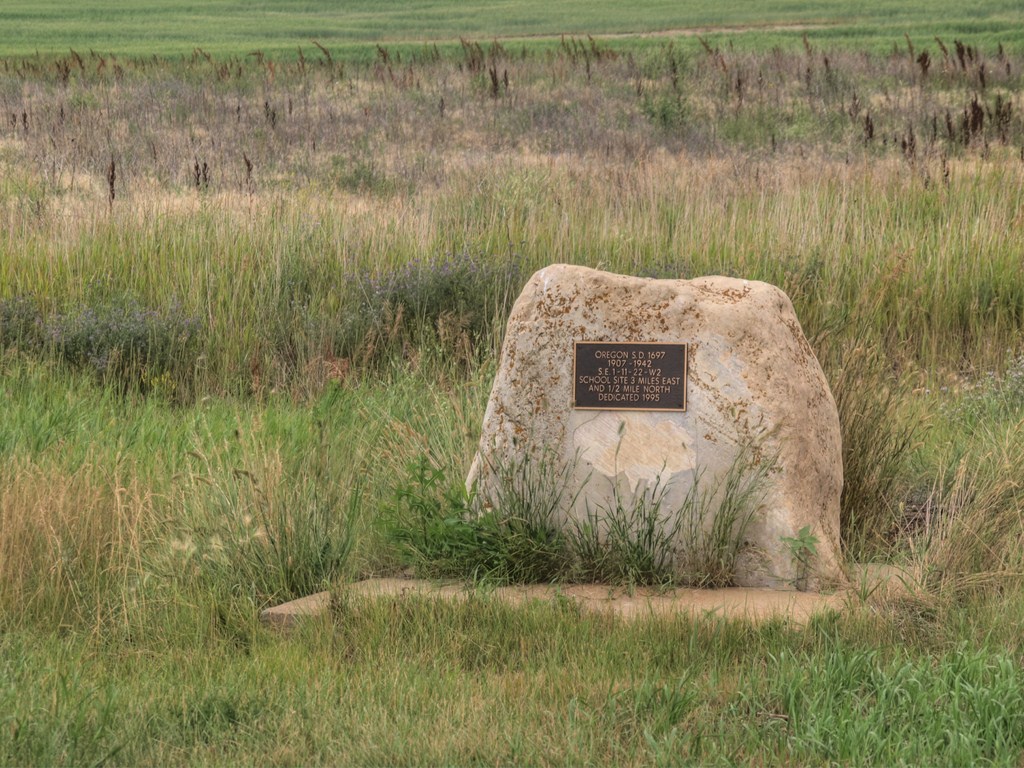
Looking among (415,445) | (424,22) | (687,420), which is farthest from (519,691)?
(424,22)

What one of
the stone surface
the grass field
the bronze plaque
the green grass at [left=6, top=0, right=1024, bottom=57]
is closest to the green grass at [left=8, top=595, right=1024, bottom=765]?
the grass field

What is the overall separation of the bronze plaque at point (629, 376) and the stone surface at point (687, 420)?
0.12 ft

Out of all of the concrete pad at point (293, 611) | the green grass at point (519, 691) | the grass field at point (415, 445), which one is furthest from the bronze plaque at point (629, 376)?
the concrete pad at point (293, 611)

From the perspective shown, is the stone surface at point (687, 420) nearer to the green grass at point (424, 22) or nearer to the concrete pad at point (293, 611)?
the concrete pad at point (293, 611)

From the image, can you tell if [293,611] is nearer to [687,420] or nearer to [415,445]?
[415,445]

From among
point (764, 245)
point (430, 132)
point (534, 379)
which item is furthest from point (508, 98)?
point (534, 379)

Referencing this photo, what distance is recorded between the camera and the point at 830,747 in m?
3.17

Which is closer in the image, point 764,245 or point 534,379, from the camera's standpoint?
point 534,379

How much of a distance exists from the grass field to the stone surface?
410 mm

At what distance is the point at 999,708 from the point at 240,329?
545 centimetres

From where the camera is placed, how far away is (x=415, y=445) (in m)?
5.39

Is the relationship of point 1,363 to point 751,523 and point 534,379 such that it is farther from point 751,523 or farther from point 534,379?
point 751,523

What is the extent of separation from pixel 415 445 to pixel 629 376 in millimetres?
1153

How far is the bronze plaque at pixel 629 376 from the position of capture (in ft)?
15.6
